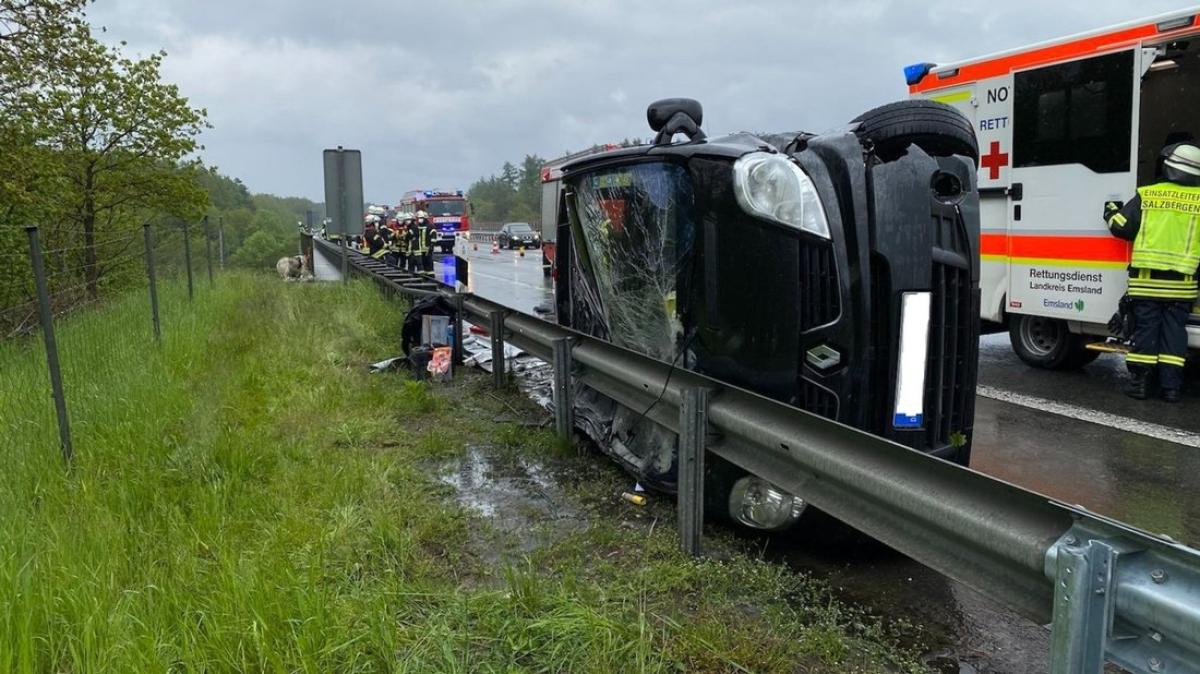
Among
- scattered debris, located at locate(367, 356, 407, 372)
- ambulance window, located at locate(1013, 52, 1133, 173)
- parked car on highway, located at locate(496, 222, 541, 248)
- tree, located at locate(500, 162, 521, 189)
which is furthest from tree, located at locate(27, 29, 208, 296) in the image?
tree, located at locate(500, 162, 521, 189)

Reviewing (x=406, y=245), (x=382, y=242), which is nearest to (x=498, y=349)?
(x=406, y=245)

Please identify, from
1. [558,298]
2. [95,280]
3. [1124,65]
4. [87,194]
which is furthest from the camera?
[87,194]

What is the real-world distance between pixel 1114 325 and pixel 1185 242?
3.12ft

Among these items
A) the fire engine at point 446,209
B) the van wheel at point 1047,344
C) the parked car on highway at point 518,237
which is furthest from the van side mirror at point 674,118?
the parked car on highway at point 518,237

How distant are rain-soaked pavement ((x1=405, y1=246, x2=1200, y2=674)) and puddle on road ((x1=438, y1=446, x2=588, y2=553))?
97 cm

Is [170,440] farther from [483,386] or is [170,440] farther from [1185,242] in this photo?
[1185,242]

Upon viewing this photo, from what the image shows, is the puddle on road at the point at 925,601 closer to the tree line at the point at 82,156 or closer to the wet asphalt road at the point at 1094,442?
the wet asphalt road at the point at 1094,442

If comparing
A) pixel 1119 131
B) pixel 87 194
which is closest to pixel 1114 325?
pixel 1119 131

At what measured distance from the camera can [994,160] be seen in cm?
791

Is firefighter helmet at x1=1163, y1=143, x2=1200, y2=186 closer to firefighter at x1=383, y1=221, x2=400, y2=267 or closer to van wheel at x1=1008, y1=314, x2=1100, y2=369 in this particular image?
van wheel at x1=1008, y1=314, x2=1100, y2=369

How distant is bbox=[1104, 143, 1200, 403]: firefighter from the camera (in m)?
6.24

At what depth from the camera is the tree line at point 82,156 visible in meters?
11.5

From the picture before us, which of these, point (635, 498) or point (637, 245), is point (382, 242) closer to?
point (637, 245)

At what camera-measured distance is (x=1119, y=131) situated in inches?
271
